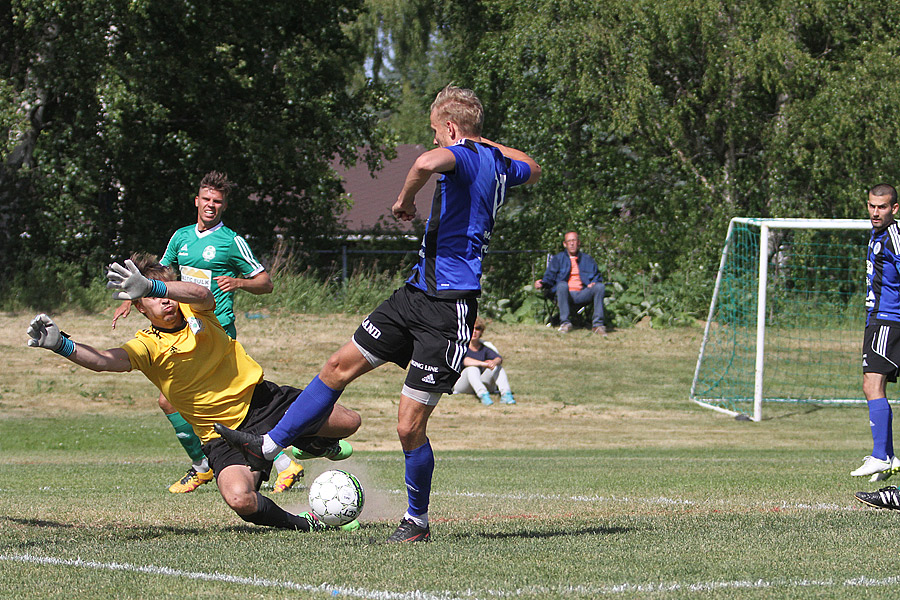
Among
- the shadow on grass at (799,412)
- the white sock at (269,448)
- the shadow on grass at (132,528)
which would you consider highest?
the white sock at (269,448)

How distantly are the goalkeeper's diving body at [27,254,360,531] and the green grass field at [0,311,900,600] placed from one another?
0.92ft

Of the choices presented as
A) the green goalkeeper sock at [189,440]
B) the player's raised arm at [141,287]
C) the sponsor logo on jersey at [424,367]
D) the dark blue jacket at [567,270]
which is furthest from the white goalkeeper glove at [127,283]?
the dark blue jacket at [567,270]

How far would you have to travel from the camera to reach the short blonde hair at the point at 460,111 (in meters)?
5.58

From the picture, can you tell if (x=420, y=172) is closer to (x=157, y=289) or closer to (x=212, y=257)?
(x=157, y=289)

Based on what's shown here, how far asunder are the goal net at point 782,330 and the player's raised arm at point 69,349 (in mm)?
12748

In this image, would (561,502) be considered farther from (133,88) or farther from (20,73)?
(20,73)

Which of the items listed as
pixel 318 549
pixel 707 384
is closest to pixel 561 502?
pixel 318 549

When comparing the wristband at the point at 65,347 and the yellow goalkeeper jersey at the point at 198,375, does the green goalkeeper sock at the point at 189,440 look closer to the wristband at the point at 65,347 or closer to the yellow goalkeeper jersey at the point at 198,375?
the yellow goalkeeper jersey at the point at 198,375

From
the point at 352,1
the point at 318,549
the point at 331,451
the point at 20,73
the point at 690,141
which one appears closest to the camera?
the point at 318,549

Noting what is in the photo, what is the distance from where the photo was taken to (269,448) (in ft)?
18.5

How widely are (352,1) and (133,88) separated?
6120 millimetres

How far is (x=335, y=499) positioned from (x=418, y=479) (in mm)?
805

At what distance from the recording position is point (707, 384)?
1920 cm

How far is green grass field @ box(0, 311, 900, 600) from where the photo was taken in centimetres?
446
